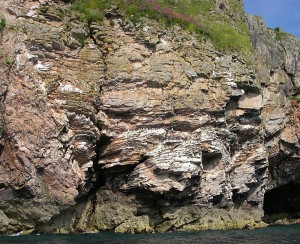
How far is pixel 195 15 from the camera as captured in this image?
42.7 meters

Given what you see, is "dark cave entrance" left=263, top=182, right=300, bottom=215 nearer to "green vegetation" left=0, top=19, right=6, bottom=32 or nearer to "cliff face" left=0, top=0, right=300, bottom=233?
"cliff face" left=0, top=0, right=300, bottom=233

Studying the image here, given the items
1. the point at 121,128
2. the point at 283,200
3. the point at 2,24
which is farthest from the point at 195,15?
the point at 283,200

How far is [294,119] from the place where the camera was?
46031 millimetres

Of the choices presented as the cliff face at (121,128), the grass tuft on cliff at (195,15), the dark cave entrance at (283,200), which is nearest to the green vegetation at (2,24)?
the cliff face at (121,128)

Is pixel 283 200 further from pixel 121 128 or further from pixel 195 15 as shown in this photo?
pixel 121 128

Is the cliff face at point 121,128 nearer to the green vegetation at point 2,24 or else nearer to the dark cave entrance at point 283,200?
the green vegetation at point 2,24

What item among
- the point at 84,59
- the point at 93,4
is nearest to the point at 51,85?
the point at 84,59

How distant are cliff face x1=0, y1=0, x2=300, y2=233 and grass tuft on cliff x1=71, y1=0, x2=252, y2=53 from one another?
31.0 inches

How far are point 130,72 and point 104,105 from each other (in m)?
3.41

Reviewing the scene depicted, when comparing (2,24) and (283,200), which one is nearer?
(2,24)

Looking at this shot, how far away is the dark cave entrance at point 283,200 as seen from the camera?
51500mm

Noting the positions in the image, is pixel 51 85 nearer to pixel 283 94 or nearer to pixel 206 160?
pixel 206 160

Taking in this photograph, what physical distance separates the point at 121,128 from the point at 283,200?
29611 mm

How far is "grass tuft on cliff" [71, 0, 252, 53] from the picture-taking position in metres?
34.4
